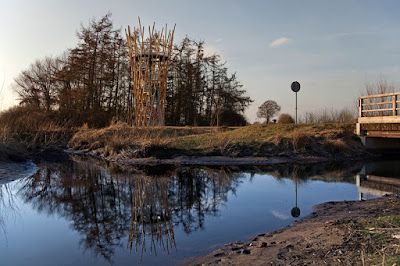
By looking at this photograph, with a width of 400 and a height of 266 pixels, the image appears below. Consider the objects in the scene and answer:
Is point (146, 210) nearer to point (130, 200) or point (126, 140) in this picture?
point (130, 200)

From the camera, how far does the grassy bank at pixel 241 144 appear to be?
600 inches

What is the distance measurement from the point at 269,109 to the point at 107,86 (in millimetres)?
16143

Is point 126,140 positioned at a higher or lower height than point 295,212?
higher

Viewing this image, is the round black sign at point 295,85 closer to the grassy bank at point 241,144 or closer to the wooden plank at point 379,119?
the grassy bank at point 241,144

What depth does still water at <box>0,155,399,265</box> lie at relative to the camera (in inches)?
181

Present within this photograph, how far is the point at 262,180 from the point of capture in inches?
A: 407

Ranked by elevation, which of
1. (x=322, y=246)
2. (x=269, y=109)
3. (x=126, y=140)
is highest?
(x=269, y=109)

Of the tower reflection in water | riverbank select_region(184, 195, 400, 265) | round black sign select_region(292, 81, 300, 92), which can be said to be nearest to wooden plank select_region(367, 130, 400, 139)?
round black sign select_region(292, 81, 300, 92)

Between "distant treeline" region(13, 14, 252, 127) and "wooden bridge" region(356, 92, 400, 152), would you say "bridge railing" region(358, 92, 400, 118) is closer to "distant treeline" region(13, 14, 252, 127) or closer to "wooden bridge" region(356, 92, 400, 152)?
"wooden bridge" region(356, 92, 400, 152)

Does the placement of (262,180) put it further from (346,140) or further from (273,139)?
(346,140)

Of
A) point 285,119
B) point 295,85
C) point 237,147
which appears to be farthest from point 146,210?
point 285,119

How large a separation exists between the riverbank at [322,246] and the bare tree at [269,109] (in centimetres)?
2700

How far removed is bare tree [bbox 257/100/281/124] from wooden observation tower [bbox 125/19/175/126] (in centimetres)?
1266

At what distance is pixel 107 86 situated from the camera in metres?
30.4
